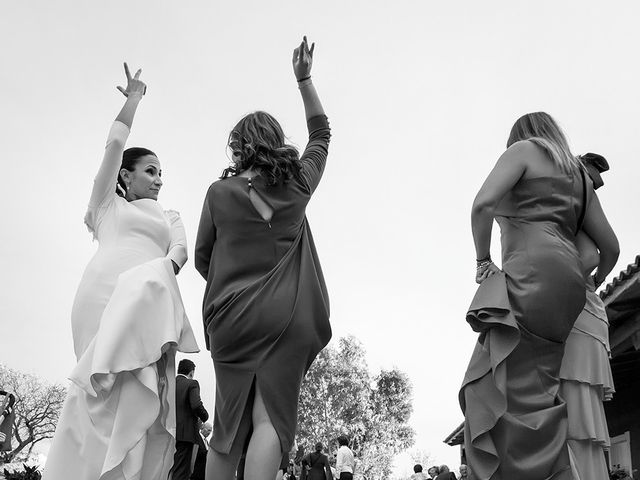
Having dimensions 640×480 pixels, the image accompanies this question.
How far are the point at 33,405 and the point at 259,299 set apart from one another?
206 ft

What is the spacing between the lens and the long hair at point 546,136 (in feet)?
13.4

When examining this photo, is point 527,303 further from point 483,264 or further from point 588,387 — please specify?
point 588,387

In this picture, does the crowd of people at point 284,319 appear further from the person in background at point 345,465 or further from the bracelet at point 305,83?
the person in background at point 345,465

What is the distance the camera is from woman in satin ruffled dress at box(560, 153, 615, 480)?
363 centimetres

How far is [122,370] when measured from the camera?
3.78 m

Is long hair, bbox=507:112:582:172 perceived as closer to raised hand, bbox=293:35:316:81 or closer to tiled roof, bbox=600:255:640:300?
raised hand, bbox=293:35:316:81

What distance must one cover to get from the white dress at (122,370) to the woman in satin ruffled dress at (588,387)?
1.98 m

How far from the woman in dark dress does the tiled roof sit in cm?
421

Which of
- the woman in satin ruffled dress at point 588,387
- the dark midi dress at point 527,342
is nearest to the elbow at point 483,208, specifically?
the dark midi dress at point 527,342

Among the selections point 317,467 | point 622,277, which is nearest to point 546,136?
point 622,277

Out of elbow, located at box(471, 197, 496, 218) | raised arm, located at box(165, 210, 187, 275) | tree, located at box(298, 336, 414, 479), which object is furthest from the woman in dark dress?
tree, located at box(298, 336, 414, 479)

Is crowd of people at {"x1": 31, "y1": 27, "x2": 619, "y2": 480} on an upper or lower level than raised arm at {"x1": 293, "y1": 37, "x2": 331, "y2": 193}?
lower

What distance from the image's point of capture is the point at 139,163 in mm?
4945

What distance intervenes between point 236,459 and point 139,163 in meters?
2.44
